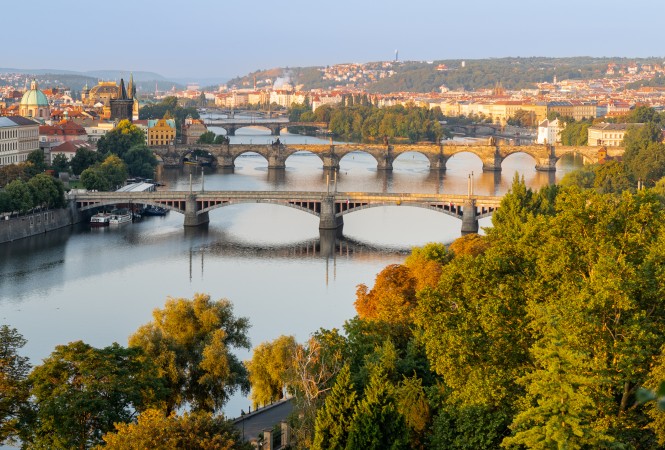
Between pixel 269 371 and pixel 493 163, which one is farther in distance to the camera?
pixel 493 163

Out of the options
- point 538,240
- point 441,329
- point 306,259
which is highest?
point 538,240

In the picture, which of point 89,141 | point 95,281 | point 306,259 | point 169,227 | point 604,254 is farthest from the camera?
point 89,141

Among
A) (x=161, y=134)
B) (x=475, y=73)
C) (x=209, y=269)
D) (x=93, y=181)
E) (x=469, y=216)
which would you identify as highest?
(x=475, y=73)

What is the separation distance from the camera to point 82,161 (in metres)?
37.3

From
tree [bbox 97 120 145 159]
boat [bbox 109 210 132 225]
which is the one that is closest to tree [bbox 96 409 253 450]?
boat [bbox 109 210 132 225]

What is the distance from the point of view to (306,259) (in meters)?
25.7

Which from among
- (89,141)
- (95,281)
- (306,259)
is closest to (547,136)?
(89,141)

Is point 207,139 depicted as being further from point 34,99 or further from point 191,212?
point 191,212

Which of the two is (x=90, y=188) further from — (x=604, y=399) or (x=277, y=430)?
(x=604, y=399)

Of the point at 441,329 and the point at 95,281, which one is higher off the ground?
the point at 441,329

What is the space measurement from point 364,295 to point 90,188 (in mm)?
18448

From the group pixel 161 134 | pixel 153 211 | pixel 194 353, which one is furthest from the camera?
pixel 161 134

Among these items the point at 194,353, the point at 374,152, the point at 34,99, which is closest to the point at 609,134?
the point at 374,152

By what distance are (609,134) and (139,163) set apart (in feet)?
80.4
